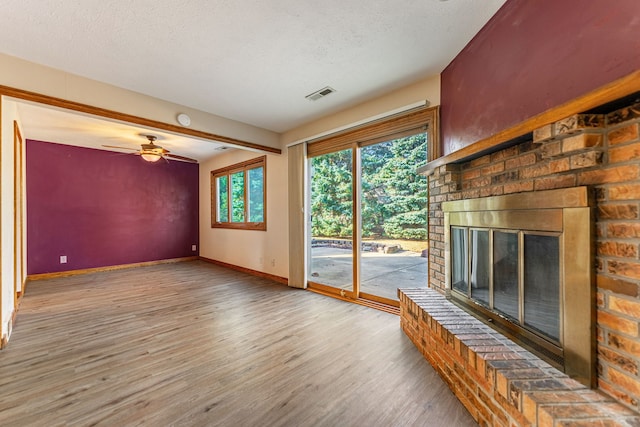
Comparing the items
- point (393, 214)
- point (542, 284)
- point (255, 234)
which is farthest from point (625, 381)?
point (255, 234)

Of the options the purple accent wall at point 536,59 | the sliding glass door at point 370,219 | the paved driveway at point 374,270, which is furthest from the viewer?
A: the paved driveway at point 374,270

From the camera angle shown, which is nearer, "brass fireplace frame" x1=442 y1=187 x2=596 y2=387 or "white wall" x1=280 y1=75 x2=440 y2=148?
"brass fireplace frame" x1=442 y1=187 x2=596 y2=387

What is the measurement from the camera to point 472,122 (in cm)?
206

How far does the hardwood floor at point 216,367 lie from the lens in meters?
1.49

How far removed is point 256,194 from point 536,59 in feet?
14.6

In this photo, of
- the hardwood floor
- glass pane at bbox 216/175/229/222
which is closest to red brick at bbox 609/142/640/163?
the hardwood floor

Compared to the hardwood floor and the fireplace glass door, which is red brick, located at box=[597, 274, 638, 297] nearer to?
the fireplace glass door

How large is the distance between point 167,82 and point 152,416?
2.80 metres

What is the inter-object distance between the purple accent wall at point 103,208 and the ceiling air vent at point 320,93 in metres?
4.67

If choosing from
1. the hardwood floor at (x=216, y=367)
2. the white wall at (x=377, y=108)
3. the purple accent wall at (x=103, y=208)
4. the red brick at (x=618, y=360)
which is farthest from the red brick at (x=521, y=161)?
the purple accent wall at (x=103, y=208)

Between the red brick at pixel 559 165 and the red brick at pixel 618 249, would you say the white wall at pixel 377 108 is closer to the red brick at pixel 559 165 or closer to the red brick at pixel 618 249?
the red brick at pixel 559 165

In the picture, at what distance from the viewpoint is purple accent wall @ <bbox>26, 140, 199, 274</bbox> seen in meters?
4.68

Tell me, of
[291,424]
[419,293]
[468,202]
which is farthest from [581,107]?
[291,424]

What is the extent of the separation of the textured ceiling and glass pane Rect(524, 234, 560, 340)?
1.56 m
